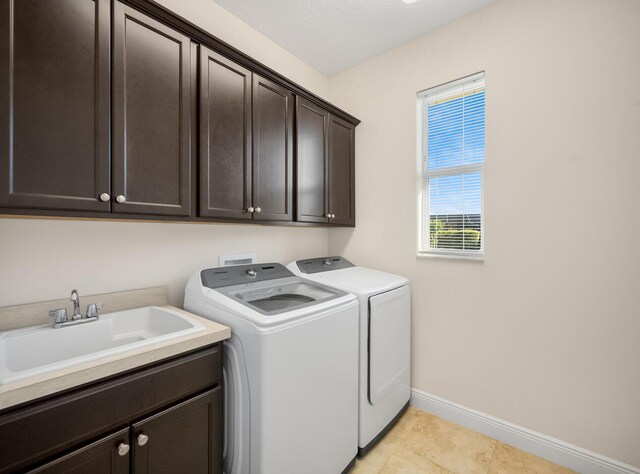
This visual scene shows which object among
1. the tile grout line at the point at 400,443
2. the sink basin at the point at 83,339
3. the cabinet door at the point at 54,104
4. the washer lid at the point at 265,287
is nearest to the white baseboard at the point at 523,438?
the tile grout line at the point at 400,443

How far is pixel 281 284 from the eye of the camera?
1837 mm

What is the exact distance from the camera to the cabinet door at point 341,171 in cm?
231

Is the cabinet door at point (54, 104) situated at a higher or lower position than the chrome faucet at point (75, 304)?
higher

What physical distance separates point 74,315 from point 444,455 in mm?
2115

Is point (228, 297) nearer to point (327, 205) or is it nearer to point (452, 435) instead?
point (327, 205)

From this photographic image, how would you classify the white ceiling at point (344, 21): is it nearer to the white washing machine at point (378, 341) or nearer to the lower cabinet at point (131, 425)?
the white washing machine at point (378, 341)

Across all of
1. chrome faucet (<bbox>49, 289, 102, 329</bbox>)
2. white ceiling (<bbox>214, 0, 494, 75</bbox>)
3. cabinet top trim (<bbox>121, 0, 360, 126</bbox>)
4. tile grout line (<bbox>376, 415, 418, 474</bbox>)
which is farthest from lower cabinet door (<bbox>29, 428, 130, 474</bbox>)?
white ceiling (<bbox>214, 0, 494, 75</bbox>)

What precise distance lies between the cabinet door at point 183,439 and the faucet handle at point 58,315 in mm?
582

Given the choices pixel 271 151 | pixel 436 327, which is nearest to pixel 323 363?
pixel 436 327

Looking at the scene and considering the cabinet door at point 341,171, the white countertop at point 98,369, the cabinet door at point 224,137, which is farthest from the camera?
the cabinet door at point 341,171

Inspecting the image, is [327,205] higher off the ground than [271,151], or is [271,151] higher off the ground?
[271,151]

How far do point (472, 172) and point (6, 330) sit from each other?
2.62 metres

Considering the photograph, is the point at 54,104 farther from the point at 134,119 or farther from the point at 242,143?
the point at 242,143

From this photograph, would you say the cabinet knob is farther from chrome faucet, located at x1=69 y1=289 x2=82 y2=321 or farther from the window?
the window
